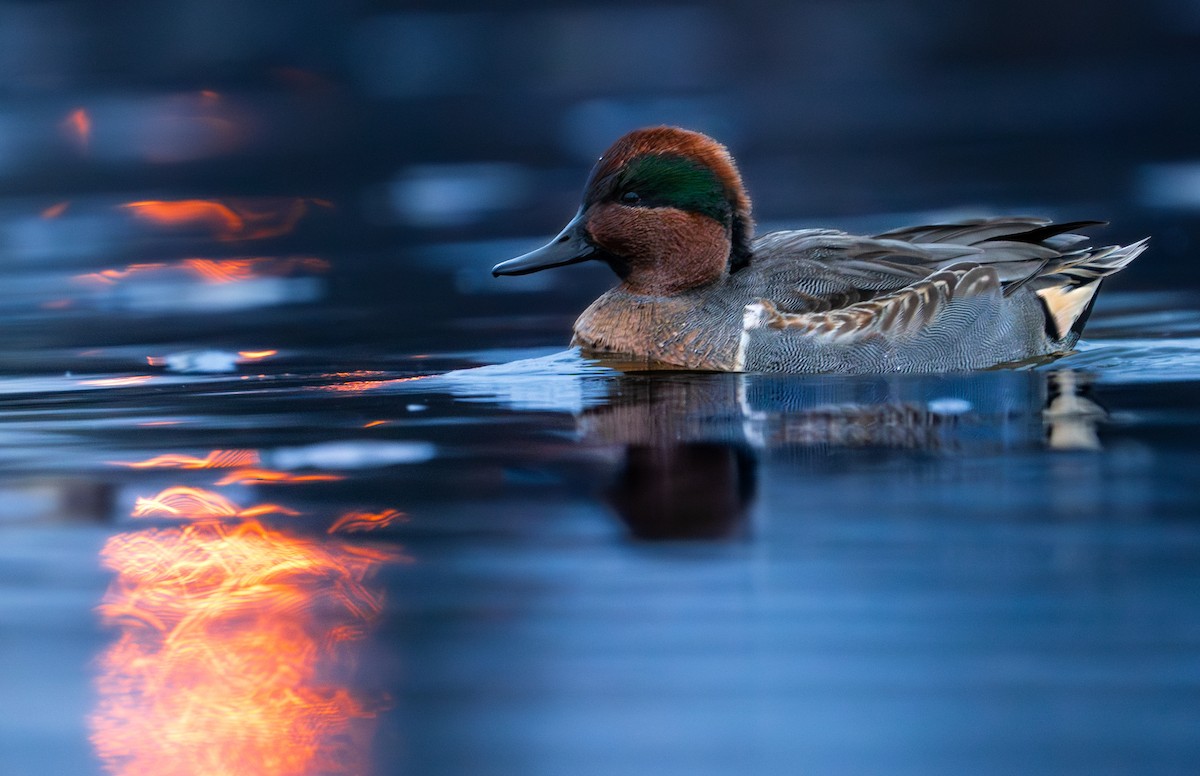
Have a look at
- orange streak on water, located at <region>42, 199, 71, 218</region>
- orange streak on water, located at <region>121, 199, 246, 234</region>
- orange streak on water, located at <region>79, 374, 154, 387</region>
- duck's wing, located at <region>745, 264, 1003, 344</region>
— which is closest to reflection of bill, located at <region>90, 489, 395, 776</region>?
orange streak on water, located at <region>79, 374, 154, 387</region>

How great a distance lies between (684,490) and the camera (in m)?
4.84

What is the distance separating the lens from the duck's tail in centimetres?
724

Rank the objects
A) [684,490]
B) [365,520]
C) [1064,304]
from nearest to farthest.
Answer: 1. [365,520]
2. [684,490]
3. [1064,304]

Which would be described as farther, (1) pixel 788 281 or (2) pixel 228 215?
(2) pixel 228 215

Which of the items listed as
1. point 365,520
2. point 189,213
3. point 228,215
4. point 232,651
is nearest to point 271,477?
point 365,520

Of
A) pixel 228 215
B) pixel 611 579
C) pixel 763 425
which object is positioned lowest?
pixel 611 579

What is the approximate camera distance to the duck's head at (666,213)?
277 inches

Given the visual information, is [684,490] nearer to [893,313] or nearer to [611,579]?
[611,579]

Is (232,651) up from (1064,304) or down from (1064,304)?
down

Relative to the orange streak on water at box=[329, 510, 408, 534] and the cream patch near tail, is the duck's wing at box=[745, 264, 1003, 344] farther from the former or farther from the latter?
the orange streak on water at box=[329, 510, 408, 534]

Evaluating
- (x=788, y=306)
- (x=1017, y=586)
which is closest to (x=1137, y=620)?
(x=1017, y=586)

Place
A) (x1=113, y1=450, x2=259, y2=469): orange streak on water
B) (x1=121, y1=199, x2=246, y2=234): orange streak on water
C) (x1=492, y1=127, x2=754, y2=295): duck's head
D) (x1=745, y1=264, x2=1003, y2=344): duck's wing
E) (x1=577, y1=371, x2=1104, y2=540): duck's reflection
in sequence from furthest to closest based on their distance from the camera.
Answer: (x1=121, y1=199, x2=246, y2=234): orange streak on water
(x1=492, y1=127, x2=754, y2=295): duck's head
(x1=745, y1=264, x2=1003, y2=344): duck's wing
(x1=113, y1=450, x2=259, y2=469): orange streak on water
(x1=577, y1=371, x2=1104, y2=540): duck's reflection

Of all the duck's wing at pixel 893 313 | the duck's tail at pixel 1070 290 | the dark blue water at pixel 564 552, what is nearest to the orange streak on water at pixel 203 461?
Answer: the dark blue water at pixel 564 552

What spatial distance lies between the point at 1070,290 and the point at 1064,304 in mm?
75
